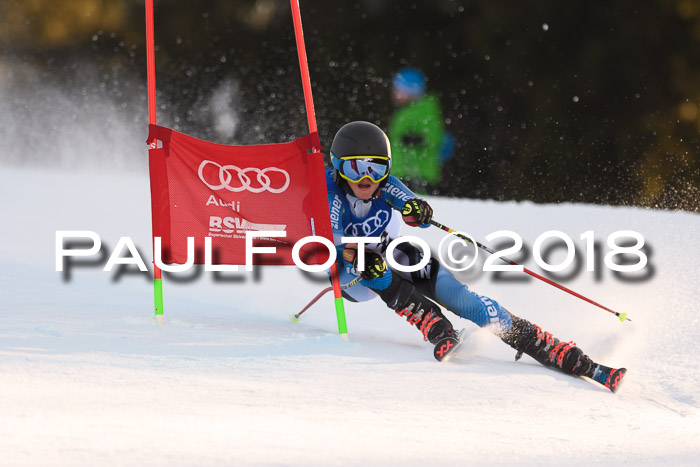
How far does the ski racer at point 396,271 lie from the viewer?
3344 millimetres

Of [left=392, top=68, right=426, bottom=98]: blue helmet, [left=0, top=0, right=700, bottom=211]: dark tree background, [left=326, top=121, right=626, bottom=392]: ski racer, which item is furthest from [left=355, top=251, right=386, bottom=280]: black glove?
[left=392, top=68, right=426, bottom=98]: blue helmet

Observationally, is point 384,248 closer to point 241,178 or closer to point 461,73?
point 241,178

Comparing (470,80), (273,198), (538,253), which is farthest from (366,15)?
(273,198)

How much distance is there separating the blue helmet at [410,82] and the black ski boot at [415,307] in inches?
391

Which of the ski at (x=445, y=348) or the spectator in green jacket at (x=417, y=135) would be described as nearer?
the ski at (x=445, y=348)

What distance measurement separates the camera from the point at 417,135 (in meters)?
12.2

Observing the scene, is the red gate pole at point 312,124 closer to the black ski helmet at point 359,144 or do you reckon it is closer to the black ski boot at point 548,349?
the black ski helmet at point 359,144

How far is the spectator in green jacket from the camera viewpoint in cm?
1173

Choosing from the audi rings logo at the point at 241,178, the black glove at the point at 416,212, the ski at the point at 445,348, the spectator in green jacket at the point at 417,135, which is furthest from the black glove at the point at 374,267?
the spectator in green jacket at the point at 417,135

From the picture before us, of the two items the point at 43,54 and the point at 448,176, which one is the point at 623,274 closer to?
the point at 448,176

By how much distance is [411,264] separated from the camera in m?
3.67

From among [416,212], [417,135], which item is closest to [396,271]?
[416,212]

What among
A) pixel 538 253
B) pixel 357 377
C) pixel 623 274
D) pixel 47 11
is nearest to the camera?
pixel 357 377

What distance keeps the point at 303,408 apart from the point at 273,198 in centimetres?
139
